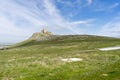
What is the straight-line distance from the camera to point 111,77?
2244 cm

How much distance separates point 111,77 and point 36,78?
12.2m

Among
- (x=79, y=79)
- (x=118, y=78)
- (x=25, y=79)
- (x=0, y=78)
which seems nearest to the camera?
(x=118, y=78)

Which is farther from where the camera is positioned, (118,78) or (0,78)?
(0,78)

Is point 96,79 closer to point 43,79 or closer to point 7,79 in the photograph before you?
point 43,79

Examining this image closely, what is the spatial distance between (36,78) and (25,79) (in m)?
1.64

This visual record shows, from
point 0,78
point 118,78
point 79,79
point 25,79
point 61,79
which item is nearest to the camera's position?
point 118,78

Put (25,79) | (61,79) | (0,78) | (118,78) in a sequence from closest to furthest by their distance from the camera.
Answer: (118,78) → (61,79) → (25,79) → (0,78)

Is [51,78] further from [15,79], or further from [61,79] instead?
[15,79]

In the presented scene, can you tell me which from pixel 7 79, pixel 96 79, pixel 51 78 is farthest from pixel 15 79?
pixel 96 79

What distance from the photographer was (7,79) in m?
30.5

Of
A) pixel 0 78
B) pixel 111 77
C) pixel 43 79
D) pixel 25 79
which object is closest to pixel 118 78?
pixel 111 77

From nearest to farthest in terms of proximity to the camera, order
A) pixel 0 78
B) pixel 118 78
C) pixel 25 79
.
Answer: pixel 118 78, pixel 25 79, pixel 0 78

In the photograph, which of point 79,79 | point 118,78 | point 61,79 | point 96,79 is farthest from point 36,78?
point 118,78

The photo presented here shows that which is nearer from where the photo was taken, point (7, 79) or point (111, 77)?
point (111, 77)
